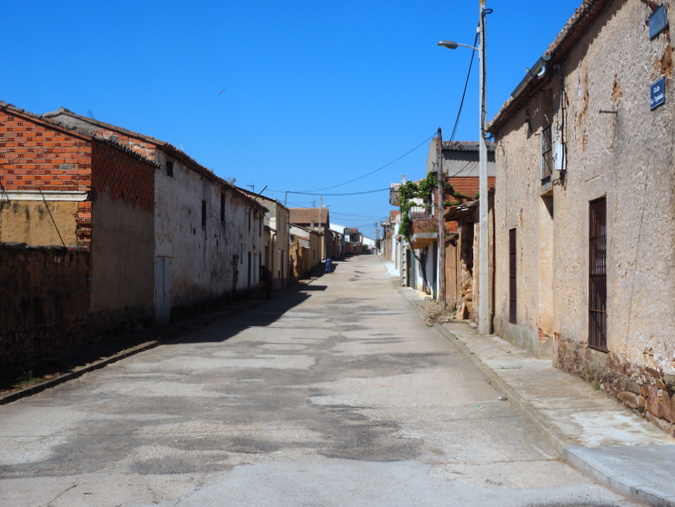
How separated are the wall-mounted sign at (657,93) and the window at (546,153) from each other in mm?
4686

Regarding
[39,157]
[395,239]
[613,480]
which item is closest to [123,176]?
[39,157]

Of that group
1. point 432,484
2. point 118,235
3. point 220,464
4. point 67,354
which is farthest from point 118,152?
point 432,484

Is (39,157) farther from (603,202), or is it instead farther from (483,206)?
(603,202)

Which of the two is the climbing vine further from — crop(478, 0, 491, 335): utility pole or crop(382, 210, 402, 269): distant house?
crop(478, 0, 491, 335): utility pole

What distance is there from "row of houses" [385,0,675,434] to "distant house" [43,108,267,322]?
32.0 ft

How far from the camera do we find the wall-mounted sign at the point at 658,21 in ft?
25.2

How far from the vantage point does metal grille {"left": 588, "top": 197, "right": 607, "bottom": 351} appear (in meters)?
10.0

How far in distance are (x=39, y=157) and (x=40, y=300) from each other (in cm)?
431

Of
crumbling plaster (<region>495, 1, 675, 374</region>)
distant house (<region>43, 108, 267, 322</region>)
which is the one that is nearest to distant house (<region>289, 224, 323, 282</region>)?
distant house (<region>43, 108, 267, 322</region>)

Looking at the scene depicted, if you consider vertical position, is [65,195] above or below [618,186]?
above

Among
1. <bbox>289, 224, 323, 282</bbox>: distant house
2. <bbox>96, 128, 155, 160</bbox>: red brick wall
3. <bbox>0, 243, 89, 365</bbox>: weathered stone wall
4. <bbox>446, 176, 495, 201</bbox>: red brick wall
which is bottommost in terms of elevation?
<bbox>0, 243, 89, 365</bbox>: weathered stone wall

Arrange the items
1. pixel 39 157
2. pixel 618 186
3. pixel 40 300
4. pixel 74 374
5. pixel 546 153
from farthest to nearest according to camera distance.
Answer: pixel 39 157, pixel 546 153, pixel 40 300, pixel 74 374, pixel 618 186

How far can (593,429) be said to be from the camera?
25.1 feet

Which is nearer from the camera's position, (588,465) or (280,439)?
(588,465)
